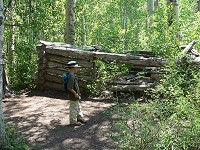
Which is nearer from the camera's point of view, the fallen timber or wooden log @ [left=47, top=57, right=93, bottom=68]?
the fallen timber

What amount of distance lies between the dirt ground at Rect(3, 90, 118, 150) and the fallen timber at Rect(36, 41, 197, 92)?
60 centimetres

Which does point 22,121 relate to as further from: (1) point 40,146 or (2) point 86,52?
(2) point 86,52

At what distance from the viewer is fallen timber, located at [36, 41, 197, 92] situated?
9.88 m

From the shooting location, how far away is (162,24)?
12.5m

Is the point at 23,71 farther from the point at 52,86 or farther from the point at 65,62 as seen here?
the point at 65,62

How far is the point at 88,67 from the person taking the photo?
1051 cm

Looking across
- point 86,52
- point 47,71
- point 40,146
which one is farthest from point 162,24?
point 40,146

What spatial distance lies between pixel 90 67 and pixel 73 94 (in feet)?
10.1

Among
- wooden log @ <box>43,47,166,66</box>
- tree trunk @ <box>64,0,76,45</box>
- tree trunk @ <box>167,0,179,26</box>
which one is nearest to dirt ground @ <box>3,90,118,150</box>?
wooden log @ <box>43,47,166,66</box>

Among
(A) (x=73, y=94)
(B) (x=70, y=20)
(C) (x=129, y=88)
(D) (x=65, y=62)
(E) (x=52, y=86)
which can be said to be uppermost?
(B) (x=70, y=20)

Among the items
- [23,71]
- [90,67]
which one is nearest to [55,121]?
[90,67]

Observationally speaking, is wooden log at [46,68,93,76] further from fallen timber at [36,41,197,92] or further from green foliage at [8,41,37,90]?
green foliage at [8,41,37,90]

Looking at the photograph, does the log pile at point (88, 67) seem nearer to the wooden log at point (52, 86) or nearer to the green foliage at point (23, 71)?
the wooden log at point (52, 86)

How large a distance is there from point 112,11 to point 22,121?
29.1 metres
